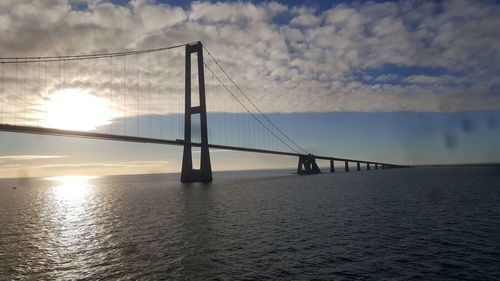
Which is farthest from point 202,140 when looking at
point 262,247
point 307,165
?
point 307,165

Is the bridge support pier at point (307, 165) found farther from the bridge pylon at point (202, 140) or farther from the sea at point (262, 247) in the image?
the sea at point (262, 247)

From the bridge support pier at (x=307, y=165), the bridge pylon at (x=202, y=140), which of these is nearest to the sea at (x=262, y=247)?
the bridge pylon at (x=202, y=140)

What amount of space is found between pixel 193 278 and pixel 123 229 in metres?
14.1

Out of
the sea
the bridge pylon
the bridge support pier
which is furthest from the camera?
the bridge support pier

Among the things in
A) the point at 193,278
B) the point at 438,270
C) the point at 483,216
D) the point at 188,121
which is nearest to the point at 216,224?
the point at 193,278

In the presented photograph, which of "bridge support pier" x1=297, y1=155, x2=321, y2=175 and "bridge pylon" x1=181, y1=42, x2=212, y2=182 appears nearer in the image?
"bridge pylon" x1=181, y1=42, x2=212, y2=182

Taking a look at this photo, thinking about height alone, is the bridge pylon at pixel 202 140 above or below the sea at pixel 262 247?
above

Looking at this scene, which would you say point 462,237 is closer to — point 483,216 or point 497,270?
point 497,270

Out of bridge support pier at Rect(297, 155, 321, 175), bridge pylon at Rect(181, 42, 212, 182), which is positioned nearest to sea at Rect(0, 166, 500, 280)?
bridge pylon at Rect(181, 42, 212, 182)

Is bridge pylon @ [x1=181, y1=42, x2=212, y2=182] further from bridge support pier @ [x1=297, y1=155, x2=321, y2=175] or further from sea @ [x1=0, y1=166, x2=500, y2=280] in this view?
bridge support pier @ [x1=297, y1=155, x2=321, y2=175]

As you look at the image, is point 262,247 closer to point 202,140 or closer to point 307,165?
point 202,140

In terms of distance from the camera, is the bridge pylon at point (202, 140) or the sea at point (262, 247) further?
the bridge pylon at point (202, 140)

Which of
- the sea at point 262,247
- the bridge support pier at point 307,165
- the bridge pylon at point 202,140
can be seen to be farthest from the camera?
the bridge support pier at point 307,165

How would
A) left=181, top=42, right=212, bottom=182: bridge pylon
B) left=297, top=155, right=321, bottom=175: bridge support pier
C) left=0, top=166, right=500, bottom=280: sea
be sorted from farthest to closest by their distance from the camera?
left=297, top=155, right=321, bottom=175: bridge support pier → left=181, top=42, right=212, bottom=182: bridge pylon → left=0, top=166, right=500, bottom=280: sea
